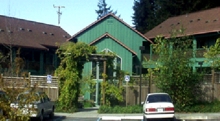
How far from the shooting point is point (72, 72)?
26016 millimetres

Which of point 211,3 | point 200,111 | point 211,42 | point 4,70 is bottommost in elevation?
point 200,111

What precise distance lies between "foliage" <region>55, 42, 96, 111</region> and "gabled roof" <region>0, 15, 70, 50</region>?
14939 millimetres

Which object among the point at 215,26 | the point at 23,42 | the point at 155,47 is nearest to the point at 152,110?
the point at 155,47

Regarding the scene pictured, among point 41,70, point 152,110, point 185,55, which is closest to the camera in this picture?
point 152,110

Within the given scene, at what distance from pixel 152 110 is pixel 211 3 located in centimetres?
3666

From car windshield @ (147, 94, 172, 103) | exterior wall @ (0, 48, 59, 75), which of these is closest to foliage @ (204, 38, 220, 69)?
car windshield @ (147, 94, 172, 103)

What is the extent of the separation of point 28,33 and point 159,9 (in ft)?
69.4

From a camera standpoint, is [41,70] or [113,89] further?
[41,70]

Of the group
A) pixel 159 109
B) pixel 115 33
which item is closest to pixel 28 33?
pixel 115 33

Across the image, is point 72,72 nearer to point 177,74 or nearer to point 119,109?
point 119,109

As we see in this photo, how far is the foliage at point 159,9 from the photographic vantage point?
54344 mm

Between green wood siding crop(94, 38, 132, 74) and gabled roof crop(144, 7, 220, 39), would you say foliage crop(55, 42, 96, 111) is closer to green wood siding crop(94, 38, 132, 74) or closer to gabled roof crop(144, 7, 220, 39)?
green wood siding crop(94, 38, 132, 74)

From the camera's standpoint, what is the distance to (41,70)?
46.9 meters

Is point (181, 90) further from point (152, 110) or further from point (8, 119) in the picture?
point (8, 119)
